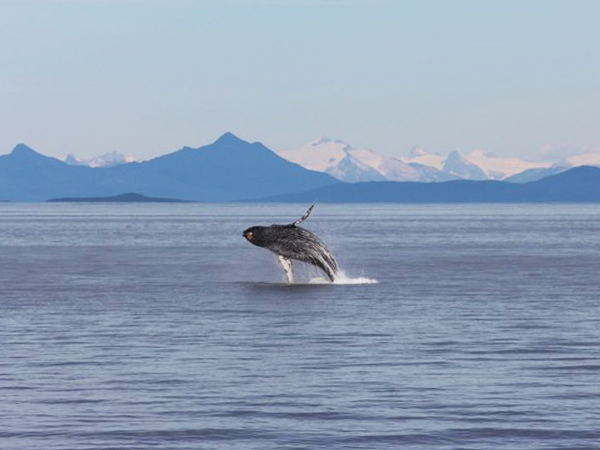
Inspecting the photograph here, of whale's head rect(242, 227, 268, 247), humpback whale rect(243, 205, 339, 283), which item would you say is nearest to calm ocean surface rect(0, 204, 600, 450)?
humpback whale rect(243, 205, 339, 283)

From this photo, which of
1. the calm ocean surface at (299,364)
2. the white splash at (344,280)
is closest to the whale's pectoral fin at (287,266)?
the white splash at (344,280)

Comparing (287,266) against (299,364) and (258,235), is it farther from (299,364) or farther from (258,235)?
(299,364)

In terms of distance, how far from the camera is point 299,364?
29.1 metres

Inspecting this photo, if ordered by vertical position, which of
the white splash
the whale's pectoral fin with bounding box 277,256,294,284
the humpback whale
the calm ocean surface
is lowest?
the calm ocean surface

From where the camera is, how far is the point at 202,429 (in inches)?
872

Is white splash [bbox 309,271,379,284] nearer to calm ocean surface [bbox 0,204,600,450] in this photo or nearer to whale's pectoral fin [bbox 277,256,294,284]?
whale's pectoral fin [bbox 277,256,294,284]

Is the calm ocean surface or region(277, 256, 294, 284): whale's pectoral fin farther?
region(277, 256, 294, 284): whale's pectoral fin

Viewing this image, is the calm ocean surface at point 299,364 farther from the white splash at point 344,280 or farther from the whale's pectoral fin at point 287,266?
the white splash at point 344,280

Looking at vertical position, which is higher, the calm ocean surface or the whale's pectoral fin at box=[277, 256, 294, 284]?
the whale's pectoral fin at box=[277, 256, 294, 284]

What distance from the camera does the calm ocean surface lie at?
864 inches

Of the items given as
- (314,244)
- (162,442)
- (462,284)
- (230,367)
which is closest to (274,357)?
(230,367)

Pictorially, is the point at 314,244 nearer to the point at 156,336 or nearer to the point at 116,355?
the point at 156,336

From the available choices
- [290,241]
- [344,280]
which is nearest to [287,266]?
[344,280]

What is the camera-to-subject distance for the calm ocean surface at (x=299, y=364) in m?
22.0
